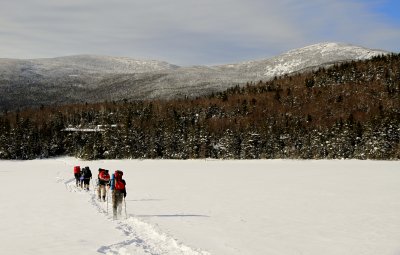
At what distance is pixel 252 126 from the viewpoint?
102m

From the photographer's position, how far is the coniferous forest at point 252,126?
88500mm

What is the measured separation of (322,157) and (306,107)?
4179 cm

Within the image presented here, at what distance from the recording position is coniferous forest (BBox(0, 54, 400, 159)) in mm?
88500
